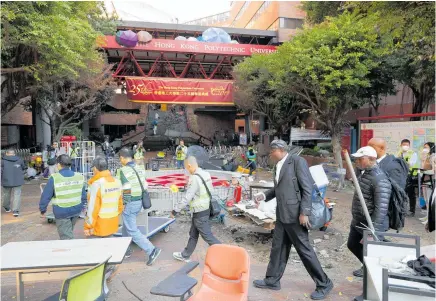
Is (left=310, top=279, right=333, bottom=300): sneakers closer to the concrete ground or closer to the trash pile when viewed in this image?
the concrete ground

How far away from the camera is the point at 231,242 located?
19.3ft

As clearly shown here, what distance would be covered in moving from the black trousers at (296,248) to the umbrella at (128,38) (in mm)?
20588

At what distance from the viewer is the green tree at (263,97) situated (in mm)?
16844

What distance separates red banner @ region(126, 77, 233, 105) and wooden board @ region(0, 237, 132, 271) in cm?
1721

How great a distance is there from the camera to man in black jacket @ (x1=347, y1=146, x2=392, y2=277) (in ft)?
12.1

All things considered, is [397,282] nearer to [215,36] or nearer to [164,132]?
[215,36]

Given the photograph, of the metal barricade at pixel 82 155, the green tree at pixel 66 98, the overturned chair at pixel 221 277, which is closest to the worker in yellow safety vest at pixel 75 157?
the metal barricade at pixel 82 155

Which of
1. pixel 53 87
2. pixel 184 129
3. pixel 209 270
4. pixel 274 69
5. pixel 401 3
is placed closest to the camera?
pixel 209 270

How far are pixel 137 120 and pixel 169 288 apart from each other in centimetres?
2992

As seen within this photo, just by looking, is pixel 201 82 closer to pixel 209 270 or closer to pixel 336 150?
pixel 336 150

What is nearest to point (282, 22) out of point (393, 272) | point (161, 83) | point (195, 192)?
point (161, 83)

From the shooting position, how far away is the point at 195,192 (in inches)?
180

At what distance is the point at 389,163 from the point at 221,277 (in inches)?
127

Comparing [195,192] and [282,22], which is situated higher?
[282,22]
